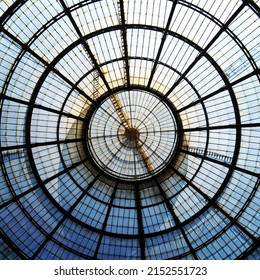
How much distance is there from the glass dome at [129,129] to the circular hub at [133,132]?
3.2 inches

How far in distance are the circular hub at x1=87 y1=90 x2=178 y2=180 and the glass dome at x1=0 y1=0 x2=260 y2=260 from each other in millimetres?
82

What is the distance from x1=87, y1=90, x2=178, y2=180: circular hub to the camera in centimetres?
2566

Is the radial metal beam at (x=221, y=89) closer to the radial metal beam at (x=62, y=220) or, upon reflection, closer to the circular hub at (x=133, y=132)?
the circular hub at (x=133, y=132)

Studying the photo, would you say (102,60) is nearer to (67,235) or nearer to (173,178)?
(173,178)

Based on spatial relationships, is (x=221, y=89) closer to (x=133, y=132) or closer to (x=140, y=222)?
(x=133, y=132)

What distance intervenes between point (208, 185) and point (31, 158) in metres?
13.7

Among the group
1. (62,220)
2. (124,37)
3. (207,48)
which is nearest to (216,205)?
(207,48)

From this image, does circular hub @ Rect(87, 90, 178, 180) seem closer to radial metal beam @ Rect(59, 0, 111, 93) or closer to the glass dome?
the glass dome

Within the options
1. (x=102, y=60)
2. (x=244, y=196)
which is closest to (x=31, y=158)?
(x=102, y=60)

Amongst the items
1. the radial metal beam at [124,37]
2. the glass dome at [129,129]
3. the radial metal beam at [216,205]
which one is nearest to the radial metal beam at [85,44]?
the glass dome at [129,129]

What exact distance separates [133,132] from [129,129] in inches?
15.4

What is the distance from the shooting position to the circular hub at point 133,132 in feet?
84.2

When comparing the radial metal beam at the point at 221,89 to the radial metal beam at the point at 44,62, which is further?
the radial metal beam at the point at 221,89

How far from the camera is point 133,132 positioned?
25.7 meters
